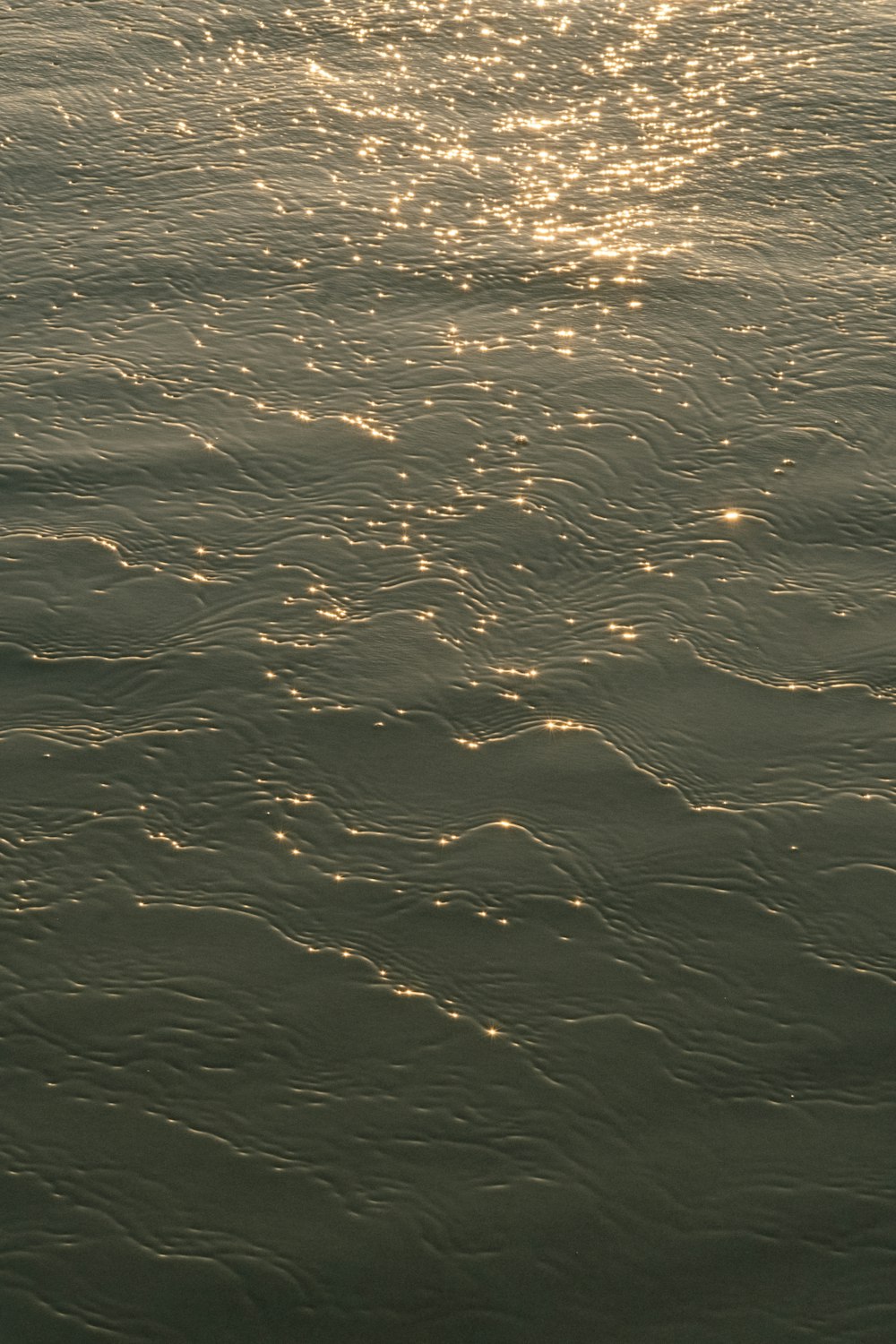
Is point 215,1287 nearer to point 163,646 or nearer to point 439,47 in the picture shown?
point 163,646

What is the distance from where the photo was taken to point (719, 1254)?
4551 millimetres

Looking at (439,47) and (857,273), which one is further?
(439,47)

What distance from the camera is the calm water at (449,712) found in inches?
182

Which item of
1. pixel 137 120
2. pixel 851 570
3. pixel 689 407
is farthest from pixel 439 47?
pixel 851 570

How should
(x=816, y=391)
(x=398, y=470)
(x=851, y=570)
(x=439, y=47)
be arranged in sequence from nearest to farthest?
(x=851, y=570) → (x=398, y=470) → (x=816, y=391) → (x=439, y=47)

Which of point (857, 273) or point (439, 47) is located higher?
point (439, 47)

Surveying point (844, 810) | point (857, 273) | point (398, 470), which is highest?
point (857, 273)

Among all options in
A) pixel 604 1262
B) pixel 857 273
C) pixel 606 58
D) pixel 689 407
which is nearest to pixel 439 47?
pixel 606 58

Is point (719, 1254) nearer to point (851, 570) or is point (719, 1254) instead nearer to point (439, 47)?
point (851, 570)

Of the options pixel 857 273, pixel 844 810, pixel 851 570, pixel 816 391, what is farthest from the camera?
pixel 857 273

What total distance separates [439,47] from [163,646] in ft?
19.4

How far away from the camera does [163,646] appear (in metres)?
6.43

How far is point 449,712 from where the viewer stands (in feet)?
20.3

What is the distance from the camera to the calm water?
4629 mm
